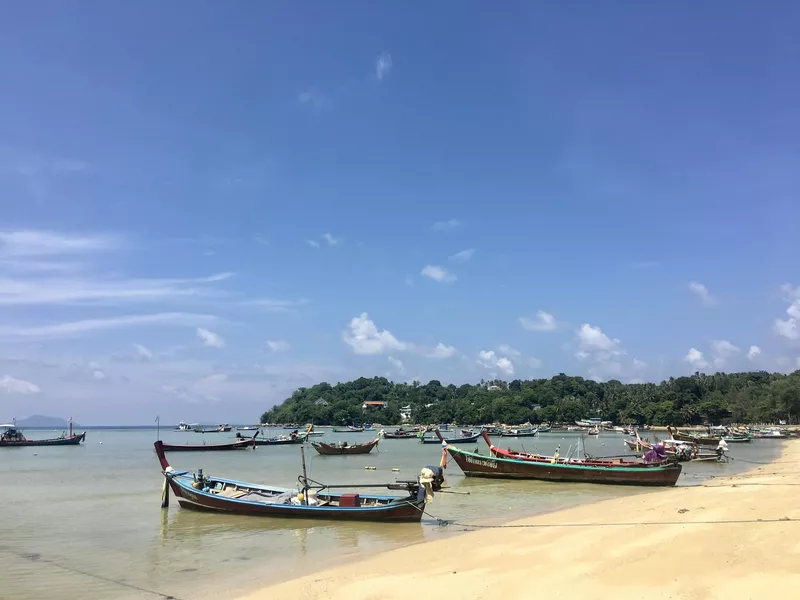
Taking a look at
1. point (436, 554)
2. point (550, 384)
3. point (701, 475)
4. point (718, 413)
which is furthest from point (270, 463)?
point (550, 384)

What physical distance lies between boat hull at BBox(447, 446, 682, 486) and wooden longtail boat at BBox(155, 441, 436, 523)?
1066 cm

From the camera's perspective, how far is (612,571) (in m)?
9.73

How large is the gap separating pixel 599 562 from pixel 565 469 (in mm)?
16090

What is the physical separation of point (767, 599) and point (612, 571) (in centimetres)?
247

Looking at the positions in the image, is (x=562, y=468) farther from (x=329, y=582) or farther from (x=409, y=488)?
(x=329, y=582)

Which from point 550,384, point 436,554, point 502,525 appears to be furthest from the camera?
point 550,384

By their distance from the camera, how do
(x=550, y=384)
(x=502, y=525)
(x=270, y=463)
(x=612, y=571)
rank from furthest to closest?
(x=550, y=384) < (x=270, y=463) < (x=502, y=525) < (x=612, y=571)

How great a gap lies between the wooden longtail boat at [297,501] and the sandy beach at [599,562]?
7.56 feet

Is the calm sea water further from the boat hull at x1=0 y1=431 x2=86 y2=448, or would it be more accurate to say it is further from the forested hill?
the forested hill

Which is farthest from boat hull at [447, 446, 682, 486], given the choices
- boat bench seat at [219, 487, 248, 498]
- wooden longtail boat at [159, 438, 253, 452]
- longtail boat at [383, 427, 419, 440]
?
longtail boat at [383, 427, 419, 440]

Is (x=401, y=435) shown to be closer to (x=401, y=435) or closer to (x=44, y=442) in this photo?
(x=401, y=435)

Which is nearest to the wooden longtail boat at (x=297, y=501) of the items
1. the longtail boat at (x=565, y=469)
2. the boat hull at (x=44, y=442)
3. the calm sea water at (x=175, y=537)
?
the calm sea water at (x=175, y=537)

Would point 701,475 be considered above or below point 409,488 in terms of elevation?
below

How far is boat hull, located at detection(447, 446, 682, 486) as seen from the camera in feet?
81.3
